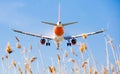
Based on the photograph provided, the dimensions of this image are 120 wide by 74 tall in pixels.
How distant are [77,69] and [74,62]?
202 mm

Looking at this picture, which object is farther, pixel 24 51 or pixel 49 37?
pixel 49 37

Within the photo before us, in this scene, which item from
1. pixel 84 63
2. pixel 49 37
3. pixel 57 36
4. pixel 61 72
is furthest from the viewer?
Answer: pixel 49 37

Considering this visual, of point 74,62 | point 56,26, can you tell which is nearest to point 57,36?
point 56,26

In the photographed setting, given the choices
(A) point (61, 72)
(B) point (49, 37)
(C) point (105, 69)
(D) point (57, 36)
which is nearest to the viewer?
(C) point (105, 69)

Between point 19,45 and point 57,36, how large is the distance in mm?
30078

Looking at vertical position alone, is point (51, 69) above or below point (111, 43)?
below

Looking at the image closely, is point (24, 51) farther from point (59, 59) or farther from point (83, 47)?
point (83, 47)

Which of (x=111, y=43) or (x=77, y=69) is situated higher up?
(x=111, y=43)

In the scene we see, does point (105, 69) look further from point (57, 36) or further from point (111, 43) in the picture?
point (57, 36)

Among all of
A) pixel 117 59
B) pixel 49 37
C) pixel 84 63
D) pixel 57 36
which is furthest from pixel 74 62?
pixel 49 37

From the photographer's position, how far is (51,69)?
588 centimetres

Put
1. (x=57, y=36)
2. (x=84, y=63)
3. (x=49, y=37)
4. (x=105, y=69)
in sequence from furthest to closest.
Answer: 1. (x=49, y=37)
2. (x=57, y=36)
3. (x=84, y=63)
4. (x=105, y=69)

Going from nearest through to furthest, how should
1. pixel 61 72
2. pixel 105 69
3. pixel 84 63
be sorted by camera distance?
pixel 105 69
pixel 84 63
pixel 61 72

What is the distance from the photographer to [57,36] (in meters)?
36.3
